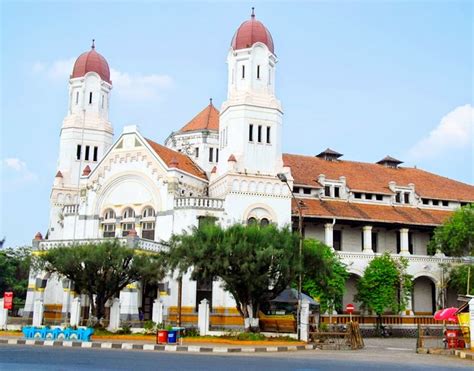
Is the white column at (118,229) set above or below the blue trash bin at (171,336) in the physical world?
above

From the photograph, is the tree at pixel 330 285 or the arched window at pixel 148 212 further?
the arched window at pixel 148 212

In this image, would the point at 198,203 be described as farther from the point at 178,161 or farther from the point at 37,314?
the point at 37,314

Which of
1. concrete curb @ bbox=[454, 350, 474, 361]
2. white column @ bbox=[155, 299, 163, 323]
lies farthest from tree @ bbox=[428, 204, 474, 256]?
white column @ bbox=[155, 299, 163, 323]

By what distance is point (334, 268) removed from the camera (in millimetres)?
45094

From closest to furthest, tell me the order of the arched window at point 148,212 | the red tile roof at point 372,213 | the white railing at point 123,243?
the white railing at point 123,243, the arched window at point 148,212, the red tile roof at point 372,213

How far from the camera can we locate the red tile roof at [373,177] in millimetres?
53531

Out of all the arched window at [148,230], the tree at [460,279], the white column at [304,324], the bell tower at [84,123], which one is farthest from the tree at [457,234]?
the bell tower at [84,123]

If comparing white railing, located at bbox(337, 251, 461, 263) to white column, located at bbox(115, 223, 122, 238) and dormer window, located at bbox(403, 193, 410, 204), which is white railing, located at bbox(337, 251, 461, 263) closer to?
dormer window, located at bbox(403, 193, 410, 204)

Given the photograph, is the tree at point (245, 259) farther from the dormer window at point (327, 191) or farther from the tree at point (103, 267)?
the dormer window at point (327, 191)

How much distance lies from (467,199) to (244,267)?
30147 mm

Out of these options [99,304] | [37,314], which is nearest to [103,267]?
Answer: [99,304]

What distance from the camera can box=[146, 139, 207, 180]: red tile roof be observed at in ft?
155

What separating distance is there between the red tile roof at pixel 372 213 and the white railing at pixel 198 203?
6.30 m

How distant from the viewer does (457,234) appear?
4759 centimetres
